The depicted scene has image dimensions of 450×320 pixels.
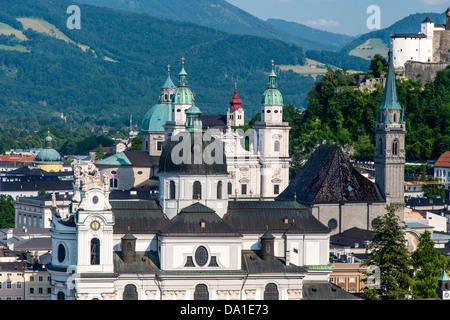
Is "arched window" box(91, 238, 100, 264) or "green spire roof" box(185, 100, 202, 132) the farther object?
"green spire roof" box(185, 100, 202, 132)

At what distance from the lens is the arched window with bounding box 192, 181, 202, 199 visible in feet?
228

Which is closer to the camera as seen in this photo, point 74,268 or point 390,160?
point 74,268

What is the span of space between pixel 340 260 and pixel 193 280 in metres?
14.8

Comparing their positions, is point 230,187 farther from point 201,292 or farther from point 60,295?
point 60,295

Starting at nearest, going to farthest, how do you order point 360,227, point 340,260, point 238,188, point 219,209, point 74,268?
1. point 74,268
2. point 219,209
3. point 340,260
4. point 360,227
5. point 238,188

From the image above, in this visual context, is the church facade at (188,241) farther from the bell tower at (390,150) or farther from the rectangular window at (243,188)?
the rectangular window at (243,188)

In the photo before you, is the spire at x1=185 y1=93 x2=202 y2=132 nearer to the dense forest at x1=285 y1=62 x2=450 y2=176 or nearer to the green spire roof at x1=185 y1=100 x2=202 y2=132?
the green spire roof at x1=185 y1=100 x2=202 y2=132

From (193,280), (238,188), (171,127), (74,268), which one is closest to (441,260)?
(193,280)

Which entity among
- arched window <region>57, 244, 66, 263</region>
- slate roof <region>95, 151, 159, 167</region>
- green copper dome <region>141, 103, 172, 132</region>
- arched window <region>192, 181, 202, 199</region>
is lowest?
arched window <region>57, 244, 66, 263</region>

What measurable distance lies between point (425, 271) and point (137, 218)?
16500 millimetres

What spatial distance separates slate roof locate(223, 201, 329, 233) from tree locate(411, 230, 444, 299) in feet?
19.3

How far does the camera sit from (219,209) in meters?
69.7

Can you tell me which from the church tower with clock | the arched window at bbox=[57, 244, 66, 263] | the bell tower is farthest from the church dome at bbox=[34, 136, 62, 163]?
the church tower with clock

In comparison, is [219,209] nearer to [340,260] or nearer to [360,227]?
[340,260]
